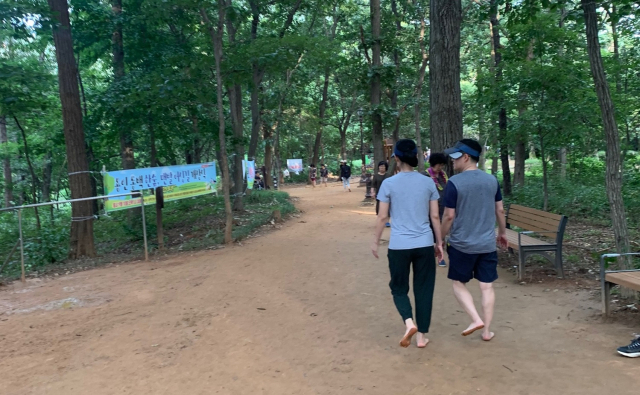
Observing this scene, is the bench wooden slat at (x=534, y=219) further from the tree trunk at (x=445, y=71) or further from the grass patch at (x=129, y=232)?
the grass patch at (x=129, y=232)

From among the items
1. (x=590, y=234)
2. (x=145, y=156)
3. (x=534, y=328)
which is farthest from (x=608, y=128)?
(x=145, y=156)

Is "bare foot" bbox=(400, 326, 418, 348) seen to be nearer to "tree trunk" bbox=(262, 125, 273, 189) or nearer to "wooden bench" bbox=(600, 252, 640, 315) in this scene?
"wooden bench" bbox=(600, 252, 640, 315)

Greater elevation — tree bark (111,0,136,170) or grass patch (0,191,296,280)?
tree bark (111,0,136,170)

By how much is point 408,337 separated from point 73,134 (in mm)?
8620

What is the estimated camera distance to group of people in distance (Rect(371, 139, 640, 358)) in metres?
4.01

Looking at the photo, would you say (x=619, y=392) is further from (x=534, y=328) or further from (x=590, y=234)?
(x=590, y=234)

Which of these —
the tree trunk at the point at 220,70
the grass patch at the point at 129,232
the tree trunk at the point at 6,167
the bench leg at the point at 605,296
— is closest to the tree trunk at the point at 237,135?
the grass patch at the point at 129,232

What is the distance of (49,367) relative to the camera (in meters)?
4.33

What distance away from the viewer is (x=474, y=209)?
4066mm

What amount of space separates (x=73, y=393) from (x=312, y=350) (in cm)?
204

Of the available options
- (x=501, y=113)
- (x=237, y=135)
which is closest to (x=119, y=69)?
(x=237, y=135)

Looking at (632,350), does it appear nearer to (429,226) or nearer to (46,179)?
(429,226)

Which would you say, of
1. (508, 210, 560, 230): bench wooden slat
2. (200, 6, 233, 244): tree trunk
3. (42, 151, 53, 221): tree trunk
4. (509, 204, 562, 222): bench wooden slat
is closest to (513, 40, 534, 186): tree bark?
(509, 204, 562, 222): bench wooden slat

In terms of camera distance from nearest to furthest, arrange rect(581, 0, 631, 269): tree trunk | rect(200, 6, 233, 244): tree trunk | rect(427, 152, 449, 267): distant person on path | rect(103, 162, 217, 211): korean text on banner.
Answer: rect(581, 0, 631, 269): tree trunk → rect(427, 152, 449, 267): distant person on path → rect(200, 6, 233, 244): tree trunk → rect(103, 162, 217, 211): korean text on banner
